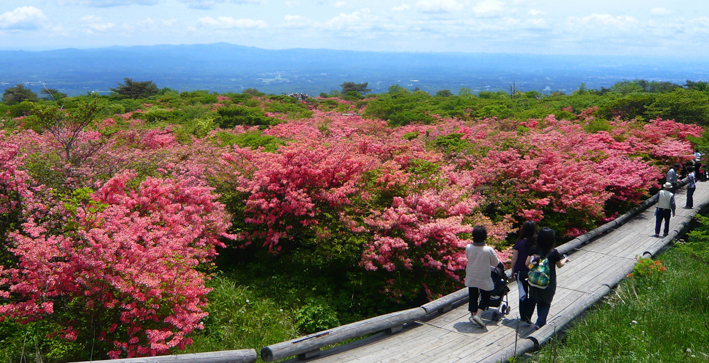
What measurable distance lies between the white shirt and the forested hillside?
1954 millimetres

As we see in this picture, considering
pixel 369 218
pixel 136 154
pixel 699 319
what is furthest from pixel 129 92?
pixel 699 319

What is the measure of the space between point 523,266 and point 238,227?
232 inches

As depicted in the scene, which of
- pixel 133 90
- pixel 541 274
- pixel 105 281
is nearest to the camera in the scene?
pixel 105 281

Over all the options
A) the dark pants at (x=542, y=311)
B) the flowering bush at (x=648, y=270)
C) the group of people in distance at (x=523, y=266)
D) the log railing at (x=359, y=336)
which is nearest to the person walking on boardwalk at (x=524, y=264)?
the group of people in distance at (x=523, y=266)

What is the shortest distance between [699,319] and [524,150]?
25.4 feet

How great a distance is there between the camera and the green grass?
5.22 meters

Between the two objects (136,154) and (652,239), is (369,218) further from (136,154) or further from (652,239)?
(652,239)

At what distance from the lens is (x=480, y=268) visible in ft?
20.1

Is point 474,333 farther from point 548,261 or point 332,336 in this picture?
point 332,336

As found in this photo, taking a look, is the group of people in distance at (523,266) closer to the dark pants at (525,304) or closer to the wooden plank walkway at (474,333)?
the dark pants at (525,304)

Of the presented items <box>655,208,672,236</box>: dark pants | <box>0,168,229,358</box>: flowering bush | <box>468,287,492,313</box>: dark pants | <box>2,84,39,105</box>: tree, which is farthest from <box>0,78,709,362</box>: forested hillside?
<box>2,84,39,105</box>: tree

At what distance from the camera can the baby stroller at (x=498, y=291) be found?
21.5ft

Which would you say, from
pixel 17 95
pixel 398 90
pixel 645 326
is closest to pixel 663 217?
pixel 645 326

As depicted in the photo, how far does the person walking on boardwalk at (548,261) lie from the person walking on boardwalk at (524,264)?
17cm
